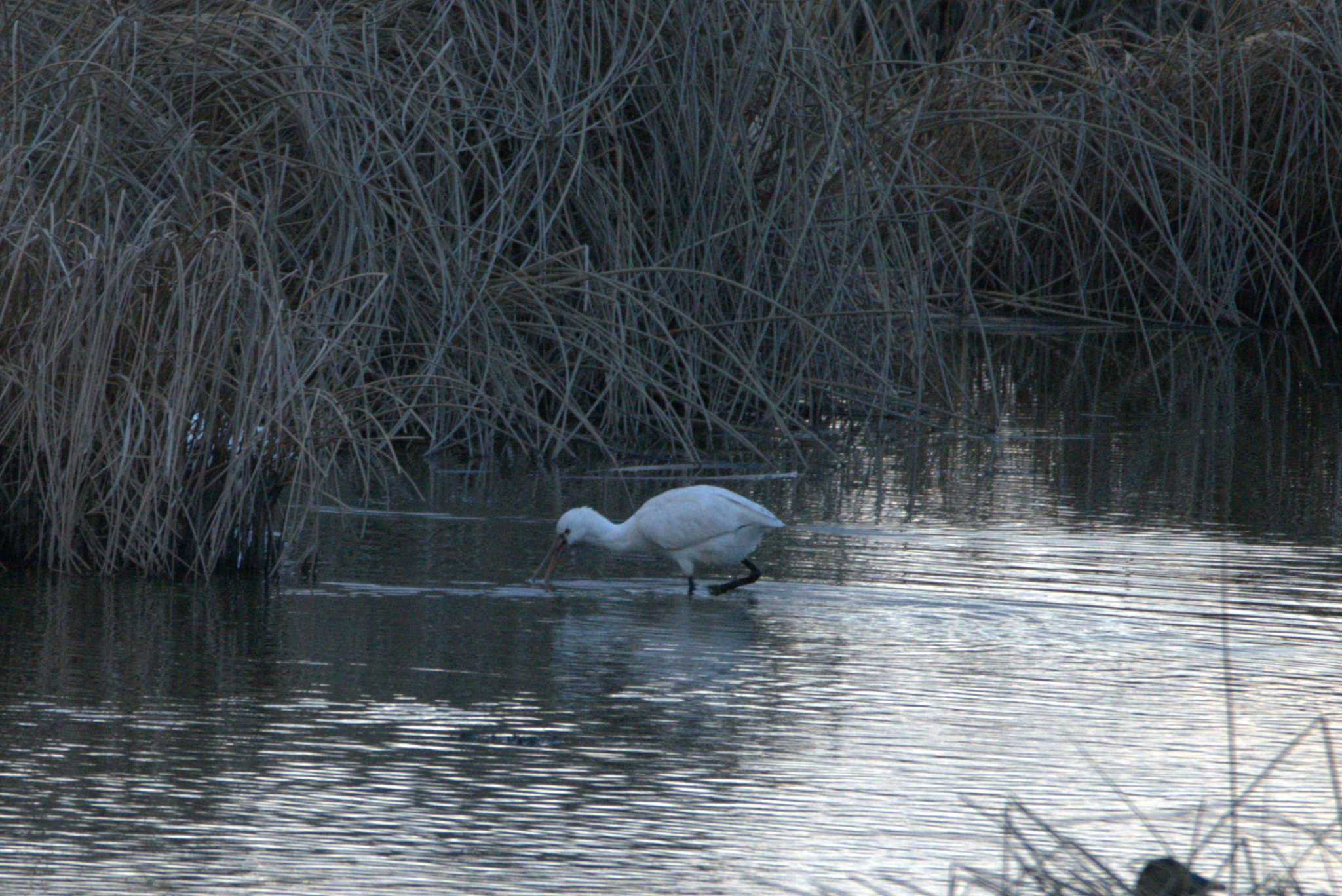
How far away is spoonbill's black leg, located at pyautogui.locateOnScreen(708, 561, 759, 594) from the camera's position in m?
7.06

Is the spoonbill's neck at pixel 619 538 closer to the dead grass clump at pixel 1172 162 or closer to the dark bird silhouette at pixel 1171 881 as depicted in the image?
the dark bird silhouette at pixel 1171 881

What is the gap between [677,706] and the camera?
5.36m

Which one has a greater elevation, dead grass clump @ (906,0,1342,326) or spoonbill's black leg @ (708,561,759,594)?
dead grass clump @ (906,0,1342,326)

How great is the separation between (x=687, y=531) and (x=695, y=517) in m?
0.06

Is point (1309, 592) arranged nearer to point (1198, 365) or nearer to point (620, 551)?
point (620, 551)

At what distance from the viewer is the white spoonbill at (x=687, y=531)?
703 cm

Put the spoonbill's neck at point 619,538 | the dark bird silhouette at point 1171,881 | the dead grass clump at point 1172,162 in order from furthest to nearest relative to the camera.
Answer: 1. the dead grass clump at point 1172,162
2. the spoonbill's neck at point 619,538
3. the dark bird silhouette at point 1171,881

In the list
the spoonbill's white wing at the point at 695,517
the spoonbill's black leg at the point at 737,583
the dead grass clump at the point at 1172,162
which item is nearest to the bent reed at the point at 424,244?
the spoonbill's white wing at the point at 695,517

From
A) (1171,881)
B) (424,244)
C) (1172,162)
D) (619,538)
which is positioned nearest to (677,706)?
(619,538)

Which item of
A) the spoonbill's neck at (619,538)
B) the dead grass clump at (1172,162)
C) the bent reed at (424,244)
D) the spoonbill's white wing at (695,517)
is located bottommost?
the spoonbill's neck at (619,538)

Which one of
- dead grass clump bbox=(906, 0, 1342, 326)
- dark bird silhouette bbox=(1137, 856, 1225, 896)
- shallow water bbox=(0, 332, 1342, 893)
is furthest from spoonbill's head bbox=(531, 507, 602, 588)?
dead grass clump bbox=(906, 0, 1342, 326)

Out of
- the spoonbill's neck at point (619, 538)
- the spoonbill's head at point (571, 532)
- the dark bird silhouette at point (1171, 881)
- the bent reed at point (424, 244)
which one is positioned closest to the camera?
the dark bird silhouette at point (1171, 881)

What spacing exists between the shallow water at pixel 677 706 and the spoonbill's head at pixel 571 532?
0.11 meters

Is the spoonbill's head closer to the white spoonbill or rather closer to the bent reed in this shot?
the white spoonbill
